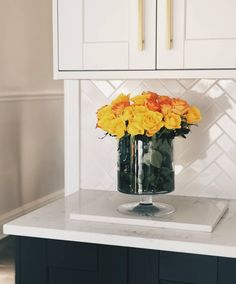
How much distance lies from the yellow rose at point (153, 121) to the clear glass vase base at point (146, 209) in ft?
0.88

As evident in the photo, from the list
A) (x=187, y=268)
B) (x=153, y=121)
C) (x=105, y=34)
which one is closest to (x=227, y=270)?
(x=187, y=268)

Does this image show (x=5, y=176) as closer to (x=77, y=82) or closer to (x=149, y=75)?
(x=77, y=82)

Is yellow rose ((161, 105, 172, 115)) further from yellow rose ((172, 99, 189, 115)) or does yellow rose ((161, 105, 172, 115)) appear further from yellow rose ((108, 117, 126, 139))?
yellow rose ((108, 117, 126, 139))

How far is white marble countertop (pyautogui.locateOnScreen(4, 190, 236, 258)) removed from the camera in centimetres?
133

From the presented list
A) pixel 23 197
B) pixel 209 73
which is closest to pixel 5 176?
pixel 23 197

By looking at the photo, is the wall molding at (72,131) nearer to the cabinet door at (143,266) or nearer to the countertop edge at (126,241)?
the countertop edge at (126,241)

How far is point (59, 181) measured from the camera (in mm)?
4621

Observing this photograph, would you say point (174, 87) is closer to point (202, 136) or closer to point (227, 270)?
point (202, 136)

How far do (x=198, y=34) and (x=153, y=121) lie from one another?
0.31m

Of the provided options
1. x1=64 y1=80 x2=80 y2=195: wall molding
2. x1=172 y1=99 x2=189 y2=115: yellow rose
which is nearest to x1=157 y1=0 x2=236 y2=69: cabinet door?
x1=172 y1=99 x2=189 y2=115: yellow rose

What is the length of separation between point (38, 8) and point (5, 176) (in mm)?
1373

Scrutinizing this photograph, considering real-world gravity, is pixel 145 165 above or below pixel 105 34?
below

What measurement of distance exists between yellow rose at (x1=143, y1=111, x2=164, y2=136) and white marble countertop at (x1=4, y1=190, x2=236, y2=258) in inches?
11.1

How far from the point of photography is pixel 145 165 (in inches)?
59.2
